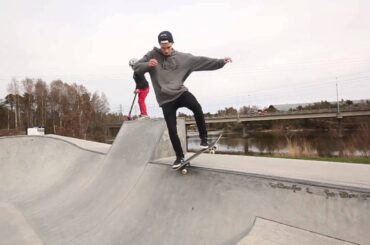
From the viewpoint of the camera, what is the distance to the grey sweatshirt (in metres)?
4.08

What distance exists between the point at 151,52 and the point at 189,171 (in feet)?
5.70

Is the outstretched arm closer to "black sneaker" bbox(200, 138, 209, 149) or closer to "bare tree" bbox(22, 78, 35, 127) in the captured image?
"black sneaker" bbox(200, 138, 209, 149)

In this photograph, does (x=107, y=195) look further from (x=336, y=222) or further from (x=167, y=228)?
(x=336, y=222)

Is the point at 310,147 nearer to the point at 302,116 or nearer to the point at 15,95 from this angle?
the point at 302,116

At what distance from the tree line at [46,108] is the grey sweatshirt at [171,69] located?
5228cm

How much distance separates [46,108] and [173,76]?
62191 mm

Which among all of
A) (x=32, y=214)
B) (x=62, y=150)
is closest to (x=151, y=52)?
(x=32, y=214)

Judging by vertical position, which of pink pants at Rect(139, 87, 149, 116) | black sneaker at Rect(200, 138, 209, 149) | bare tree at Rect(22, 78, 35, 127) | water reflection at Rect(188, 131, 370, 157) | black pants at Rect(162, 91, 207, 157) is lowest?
water reflection at Rect(188, 131, 370, 157)

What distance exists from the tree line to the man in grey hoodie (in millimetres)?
52315

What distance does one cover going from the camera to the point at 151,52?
A: 424 centimetres

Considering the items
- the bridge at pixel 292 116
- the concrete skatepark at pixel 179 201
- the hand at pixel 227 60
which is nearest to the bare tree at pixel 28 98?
the bridge at pixel 292 116

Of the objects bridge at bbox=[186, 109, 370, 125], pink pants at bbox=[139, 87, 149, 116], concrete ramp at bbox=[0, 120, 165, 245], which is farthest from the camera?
bridge at bbox=[186, 109, 370, 125]

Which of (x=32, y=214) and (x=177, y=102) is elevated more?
(x=177, y=102)

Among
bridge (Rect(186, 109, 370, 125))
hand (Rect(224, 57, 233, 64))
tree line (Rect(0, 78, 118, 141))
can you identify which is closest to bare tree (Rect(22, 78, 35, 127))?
tree line (Rect(0, 78, 118, 141))
